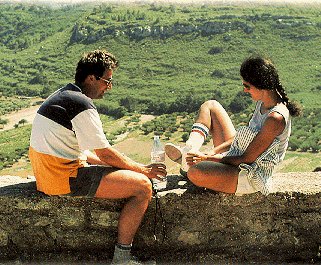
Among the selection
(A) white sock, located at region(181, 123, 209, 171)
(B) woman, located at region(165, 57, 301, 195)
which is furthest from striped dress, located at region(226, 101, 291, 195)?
(A) white sock, located at region(181, 123, 209, 171)

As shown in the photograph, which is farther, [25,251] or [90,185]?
[25,251]

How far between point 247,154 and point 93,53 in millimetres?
1110

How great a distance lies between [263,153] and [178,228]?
738mm

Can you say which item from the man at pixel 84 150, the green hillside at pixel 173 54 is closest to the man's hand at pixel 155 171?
the man at pixel 84 150

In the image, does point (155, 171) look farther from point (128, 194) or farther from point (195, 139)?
point (195, 139)

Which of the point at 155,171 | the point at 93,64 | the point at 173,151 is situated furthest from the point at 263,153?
the point at 93,64

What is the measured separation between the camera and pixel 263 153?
11.5 ft

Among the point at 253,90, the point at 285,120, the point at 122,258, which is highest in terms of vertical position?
the point at 253,90

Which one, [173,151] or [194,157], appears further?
[173,151]

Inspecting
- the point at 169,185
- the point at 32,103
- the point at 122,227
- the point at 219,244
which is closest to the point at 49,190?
the point at 122,227

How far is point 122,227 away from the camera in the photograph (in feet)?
11.4

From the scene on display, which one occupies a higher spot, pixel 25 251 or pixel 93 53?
pixel 93 53

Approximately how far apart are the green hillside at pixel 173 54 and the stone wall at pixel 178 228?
62.7 m

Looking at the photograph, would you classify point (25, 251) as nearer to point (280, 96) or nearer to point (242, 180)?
point (242, 180)
